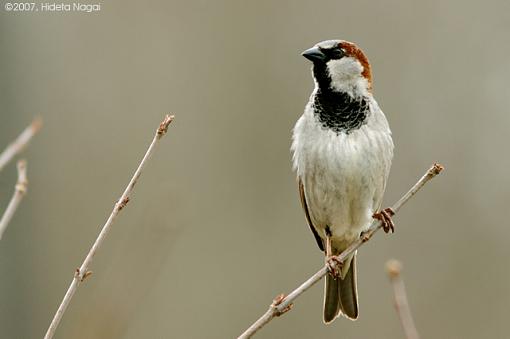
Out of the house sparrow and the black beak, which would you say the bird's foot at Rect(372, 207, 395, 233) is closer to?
the house sparrow

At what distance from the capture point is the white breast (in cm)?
350

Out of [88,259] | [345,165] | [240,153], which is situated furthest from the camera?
[240,153]

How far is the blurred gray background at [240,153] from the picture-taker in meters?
6.75

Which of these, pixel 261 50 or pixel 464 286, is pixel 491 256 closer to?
pixel 464 286

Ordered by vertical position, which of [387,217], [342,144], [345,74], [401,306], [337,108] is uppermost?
[345,74]

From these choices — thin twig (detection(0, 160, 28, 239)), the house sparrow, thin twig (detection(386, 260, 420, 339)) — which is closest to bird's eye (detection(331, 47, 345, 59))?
the house sparrow

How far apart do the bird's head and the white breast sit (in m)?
0.10

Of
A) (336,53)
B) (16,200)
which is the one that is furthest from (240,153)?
(16,200)

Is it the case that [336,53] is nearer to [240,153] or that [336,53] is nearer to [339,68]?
[339,68]

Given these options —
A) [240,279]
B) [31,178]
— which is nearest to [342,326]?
[240,279]

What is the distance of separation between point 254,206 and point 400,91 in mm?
1602

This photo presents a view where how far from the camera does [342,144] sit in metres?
3.49

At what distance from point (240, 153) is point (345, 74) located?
3900 mm

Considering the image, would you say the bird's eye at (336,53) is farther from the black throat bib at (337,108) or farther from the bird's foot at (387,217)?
the bird's foot at (387,217)
